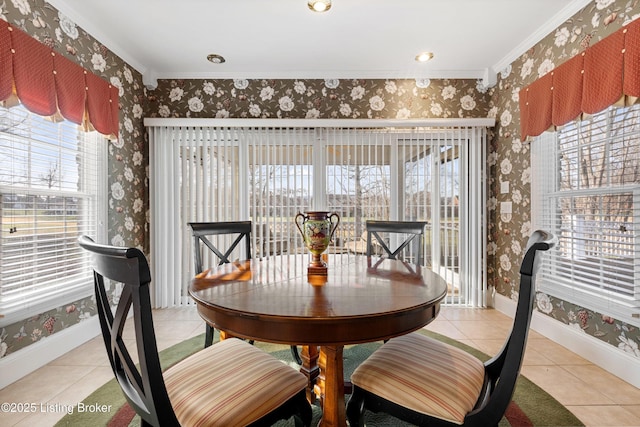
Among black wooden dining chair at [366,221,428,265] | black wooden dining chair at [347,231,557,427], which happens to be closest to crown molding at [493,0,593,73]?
black wooden dining chair at [366,221,428,265]

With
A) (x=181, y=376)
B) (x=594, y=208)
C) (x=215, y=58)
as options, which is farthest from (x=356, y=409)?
(x=215, y=58)

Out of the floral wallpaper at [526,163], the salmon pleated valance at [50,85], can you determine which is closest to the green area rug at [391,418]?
the floral wallpaper at [526,163]

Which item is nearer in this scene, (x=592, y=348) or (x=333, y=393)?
(x=333, y=393)

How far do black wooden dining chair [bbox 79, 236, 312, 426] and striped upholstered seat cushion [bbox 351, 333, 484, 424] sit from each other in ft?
0.96

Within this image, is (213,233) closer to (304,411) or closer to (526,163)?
(304,411)

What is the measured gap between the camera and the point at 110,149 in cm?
273

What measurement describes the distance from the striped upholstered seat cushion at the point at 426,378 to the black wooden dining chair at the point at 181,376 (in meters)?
0.29

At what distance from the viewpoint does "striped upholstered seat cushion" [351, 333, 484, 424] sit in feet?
3.23

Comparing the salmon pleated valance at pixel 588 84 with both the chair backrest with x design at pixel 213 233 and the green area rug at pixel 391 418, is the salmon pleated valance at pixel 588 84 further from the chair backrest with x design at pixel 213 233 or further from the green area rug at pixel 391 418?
the chair backrest with x design at pixel 213 233

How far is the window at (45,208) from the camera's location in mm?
1879

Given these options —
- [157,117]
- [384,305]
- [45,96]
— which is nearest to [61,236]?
[45,96]

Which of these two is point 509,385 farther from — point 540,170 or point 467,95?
point 467,95

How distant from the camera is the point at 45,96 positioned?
197cm

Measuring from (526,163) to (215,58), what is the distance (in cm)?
326
